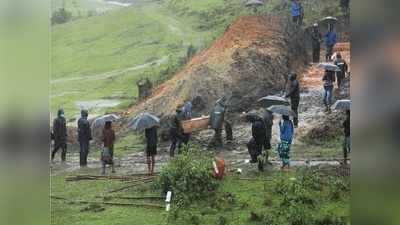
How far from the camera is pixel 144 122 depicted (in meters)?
8.95

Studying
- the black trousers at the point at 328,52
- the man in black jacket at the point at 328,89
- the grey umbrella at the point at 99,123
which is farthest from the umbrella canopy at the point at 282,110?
the grey umbrella at the point at 99,123

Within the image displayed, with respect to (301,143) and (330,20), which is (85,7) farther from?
(301,143)

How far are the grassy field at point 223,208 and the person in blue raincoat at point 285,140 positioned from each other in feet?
0.54

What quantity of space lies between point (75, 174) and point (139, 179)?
34.3 inches

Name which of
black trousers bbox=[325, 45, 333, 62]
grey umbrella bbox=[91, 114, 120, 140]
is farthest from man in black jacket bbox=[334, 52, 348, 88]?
grey umbrella bbox=[91, 114, 120, 140]

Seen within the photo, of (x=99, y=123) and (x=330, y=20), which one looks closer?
(x=330, y=20)

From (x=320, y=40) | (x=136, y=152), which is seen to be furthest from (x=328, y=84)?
(x=136, y=152)

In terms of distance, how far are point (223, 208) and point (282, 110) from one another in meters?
1.40

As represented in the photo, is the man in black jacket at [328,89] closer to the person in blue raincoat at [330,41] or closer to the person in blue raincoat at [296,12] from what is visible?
the person in blue raincoat at [330,41]

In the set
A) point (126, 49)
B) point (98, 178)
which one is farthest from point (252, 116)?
point (98, 178)

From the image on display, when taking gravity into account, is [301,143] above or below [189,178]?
above

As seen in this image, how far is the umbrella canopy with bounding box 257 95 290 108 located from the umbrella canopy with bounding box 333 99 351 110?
0.59 meters

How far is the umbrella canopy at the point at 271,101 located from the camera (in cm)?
869
